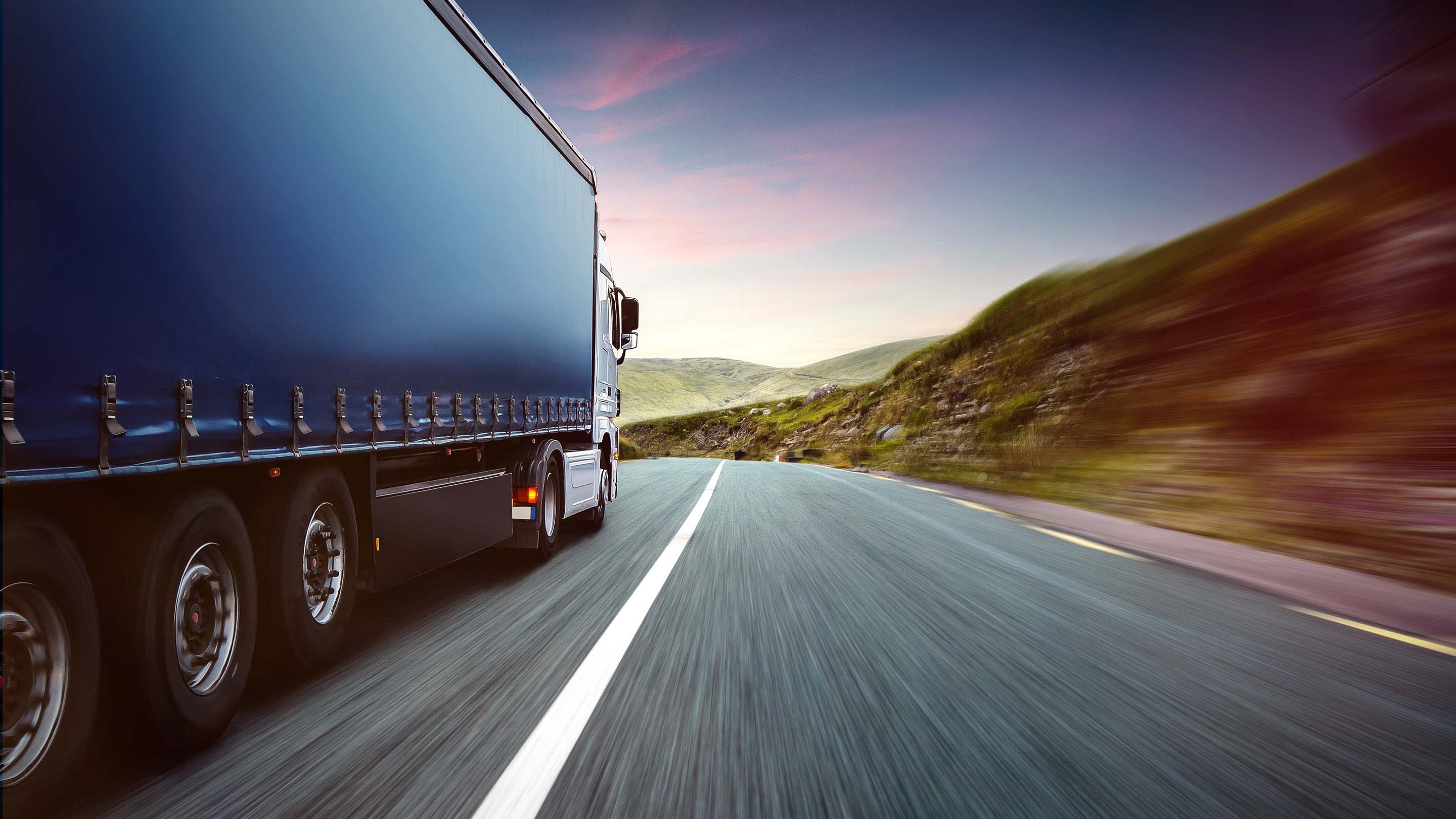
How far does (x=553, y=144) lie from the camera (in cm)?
926

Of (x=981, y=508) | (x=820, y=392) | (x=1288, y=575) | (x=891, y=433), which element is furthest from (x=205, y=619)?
(x=820, y=392)

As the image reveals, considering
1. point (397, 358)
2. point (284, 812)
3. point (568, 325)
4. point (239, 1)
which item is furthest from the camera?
point (568, 325)

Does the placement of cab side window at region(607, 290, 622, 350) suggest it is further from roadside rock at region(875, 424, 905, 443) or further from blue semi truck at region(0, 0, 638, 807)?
roadside rock at region(875, 424, 905, 443)

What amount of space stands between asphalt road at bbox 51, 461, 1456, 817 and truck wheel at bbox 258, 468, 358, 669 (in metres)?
0.24

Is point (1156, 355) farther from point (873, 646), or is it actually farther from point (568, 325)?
point (873, 646)

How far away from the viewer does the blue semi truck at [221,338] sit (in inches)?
110

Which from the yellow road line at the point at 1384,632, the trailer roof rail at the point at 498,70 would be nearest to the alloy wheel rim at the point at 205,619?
the trailer roof rail at the point at 498,70

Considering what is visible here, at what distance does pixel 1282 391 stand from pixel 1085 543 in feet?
25.5

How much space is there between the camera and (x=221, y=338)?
3.70 metres

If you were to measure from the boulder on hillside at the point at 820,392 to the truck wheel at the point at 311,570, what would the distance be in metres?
103

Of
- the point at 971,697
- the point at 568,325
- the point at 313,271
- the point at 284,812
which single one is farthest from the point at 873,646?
the point at 568,325

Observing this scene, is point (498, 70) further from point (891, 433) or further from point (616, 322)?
point (891, 433)

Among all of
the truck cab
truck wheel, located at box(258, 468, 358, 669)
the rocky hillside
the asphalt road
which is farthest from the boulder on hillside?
truck wheel, located at box(258, 468, 358, 669)

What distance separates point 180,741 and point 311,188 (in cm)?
272
